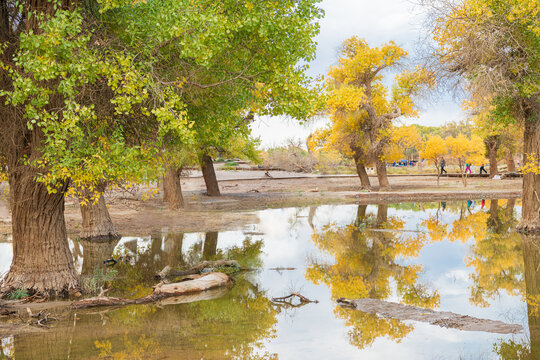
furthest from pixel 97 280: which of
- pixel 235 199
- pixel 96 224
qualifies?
pixel 235 199

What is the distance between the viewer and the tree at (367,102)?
34000 millimetres

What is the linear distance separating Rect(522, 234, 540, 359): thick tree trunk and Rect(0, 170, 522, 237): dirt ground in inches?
413

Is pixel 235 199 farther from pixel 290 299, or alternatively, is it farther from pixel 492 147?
pixel 492 147

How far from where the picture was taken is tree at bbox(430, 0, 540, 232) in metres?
14.9

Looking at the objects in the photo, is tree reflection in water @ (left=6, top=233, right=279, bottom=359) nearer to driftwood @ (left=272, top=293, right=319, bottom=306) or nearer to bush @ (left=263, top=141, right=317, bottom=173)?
driftwood @ (left=272, top=293, right=319, bottom=306)

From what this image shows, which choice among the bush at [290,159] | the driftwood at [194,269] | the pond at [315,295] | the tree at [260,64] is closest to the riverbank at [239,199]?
the pond at [315,295]

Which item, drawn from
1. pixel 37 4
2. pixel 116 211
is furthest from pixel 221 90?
pixel 116 211

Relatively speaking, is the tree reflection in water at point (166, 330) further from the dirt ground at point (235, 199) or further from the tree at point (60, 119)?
the dirt ground at point (235, 199)

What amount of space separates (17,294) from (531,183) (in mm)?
15361

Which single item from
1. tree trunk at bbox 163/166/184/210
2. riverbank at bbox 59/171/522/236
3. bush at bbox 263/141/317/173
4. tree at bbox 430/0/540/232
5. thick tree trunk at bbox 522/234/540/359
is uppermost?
tree at bbox 430/0/540/232

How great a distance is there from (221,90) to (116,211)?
15.5 metres

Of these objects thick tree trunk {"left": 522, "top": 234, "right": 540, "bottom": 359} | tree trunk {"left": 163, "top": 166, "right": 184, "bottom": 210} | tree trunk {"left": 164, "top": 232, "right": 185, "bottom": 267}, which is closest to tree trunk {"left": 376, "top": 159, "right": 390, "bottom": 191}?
tree trunk {"left": 163, "top": 166, "right": 184, "bottom": 210}

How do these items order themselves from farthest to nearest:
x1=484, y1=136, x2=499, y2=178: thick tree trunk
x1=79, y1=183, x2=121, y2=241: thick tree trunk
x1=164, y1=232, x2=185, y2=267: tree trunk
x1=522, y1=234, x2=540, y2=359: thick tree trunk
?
x1=484, y1=136, x2=499, y2=178: thick tree trunk < x1=79, y1=183, x2=121, y2=241: thick tree trunk < x1=164, y1=232, x2=185, y2=267: tree trunk < x1=522, y1=234, x2=540, y2=359: thick tree trunk

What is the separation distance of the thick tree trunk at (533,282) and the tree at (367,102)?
18.2 m
